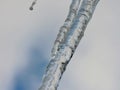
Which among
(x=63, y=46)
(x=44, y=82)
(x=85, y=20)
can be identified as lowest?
(x=44, y=82)

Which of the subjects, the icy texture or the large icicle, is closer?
the icy texture

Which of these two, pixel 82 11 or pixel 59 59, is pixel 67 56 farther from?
pixel 82 11

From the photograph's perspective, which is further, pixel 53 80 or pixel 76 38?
pixel 76 38

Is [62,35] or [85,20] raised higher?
[85,20]

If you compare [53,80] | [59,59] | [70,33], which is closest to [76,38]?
[70,33]

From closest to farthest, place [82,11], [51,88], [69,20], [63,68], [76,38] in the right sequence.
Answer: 1. [51,88]
2. [63,68]
3. [76,38]
4. [82,11]
5. [69,20]

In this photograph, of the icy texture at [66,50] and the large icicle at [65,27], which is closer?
the icy texture at [66,50]

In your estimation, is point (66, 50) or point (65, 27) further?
point (65, 27)

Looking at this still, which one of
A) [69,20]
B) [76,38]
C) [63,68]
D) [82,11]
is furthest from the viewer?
[69,20]
